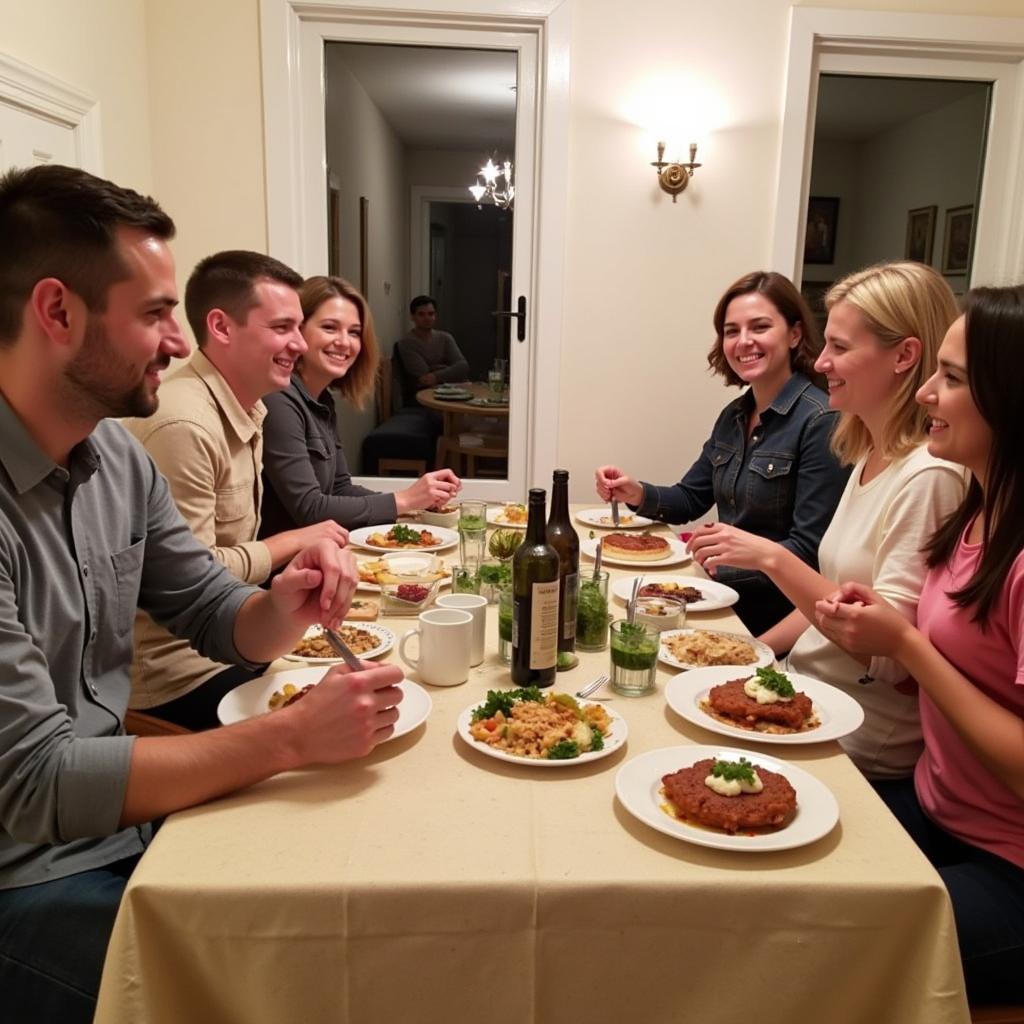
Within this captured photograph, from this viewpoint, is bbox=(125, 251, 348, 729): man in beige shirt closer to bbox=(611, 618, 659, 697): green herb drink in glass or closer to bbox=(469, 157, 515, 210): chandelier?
bbox=(611, 618, 659, 697): green herb drink in glass

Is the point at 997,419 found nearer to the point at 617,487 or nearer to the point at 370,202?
the point at 617,487

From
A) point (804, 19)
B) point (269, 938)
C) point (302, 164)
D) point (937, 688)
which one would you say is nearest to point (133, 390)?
point (269, 938)

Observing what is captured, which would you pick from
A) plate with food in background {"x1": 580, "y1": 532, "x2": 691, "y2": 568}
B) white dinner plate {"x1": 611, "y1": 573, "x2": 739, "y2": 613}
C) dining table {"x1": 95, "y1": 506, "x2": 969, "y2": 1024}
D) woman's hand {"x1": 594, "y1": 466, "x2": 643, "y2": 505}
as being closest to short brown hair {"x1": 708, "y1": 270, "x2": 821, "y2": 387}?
woman's hand {"x1": 594, "y1": 466, "x2": 643, "y2": 505}

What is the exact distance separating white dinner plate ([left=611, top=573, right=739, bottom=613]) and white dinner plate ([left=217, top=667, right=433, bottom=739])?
66 cm

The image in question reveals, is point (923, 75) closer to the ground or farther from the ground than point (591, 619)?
farther from the ground

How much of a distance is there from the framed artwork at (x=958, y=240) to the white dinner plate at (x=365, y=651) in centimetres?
348

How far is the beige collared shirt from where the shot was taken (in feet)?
5.94

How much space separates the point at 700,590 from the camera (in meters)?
1.96

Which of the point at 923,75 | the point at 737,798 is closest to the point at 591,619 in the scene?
the point at 737,798

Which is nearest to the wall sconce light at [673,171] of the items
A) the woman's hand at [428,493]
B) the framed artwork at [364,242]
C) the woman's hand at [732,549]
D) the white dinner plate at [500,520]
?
the framed artwork at [364,242]

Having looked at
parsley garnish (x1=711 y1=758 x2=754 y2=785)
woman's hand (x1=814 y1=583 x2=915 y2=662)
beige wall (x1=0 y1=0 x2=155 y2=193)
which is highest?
beige wall (x1=0 y1=0 x2=155 y2=193)

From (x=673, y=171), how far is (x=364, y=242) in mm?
1364

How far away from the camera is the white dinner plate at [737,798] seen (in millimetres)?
980

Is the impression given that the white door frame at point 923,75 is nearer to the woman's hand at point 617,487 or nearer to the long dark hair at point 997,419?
the woman's hand at point 617,487
